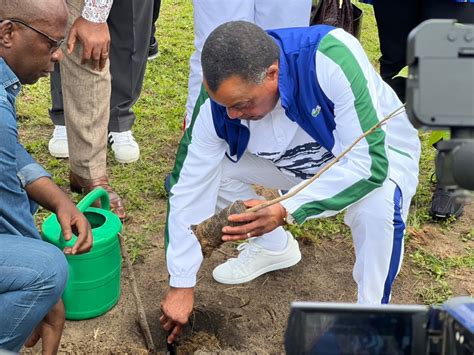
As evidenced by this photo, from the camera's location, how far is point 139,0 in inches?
165

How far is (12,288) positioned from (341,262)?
1813 mm

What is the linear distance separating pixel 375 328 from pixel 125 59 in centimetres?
324

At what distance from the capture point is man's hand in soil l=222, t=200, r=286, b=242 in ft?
8.73

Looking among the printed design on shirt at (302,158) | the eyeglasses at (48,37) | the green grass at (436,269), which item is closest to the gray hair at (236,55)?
the printed design on shirt at (302,158)

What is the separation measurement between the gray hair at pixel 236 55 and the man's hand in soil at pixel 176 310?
902 mm

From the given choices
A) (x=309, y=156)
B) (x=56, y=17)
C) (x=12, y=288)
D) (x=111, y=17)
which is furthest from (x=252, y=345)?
(x=111, y=17)

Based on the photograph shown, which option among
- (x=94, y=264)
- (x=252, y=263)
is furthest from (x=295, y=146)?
(x=94, y=264)

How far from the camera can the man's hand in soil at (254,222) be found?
2.66 meters

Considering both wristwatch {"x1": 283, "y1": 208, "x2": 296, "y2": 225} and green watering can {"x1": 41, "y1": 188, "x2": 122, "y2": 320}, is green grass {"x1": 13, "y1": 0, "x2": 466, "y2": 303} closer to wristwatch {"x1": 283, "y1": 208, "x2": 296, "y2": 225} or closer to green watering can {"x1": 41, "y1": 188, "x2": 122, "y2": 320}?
green watering can {"x1": 41, "y1": 188, "x2": 122, "y2": 320}

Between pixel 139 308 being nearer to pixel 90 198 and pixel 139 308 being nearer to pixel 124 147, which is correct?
pixel 90 198

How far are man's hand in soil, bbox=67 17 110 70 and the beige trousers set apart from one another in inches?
2.2

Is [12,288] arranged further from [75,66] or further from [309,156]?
[75,66]

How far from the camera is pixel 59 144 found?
175 inches

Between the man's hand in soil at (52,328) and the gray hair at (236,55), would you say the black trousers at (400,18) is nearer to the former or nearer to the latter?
the gray hair at (236,55)
